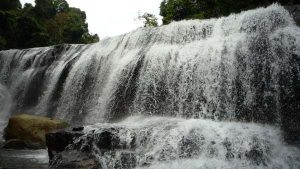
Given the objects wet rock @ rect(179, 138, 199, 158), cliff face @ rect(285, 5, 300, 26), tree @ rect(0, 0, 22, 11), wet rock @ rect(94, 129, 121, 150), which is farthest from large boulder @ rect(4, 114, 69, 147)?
tree @ rect(0, 0, 22, 11)

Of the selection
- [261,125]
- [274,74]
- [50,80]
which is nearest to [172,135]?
[261,125]

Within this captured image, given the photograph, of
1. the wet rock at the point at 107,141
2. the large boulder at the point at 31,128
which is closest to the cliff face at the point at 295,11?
the wet rock at the point at 107,141

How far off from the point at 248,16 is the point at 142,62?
4.89m

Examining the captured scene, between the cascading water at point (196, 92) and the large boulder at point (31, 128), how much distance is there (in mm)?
2506

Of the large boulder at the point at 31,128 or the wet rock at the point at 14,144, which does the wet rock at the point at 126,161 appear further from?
the wet rock at the point at 14,144

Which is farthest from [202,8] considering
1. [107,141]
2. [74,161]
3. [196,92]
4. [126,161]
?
[74,161]

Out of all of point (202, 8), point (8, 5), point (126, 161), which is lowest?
point (126, 161)

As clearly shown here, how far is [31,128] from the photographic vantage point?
48.1 ft

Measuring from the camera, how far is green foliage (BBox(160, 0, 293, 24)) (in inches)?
797

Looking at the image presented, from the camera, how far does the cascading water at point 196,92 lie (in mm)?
9688

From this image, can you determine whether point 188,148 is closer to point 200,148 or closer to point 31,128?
point 200,148

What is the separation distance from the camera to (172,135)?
33.4 feet

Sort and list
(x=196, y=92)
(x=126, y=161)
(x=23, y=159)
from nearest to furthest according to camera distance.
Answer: (x=126, y=161)
(x=23, y=159)
(x=196, y=92)

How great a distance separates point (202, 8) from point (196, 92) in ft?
44.2
